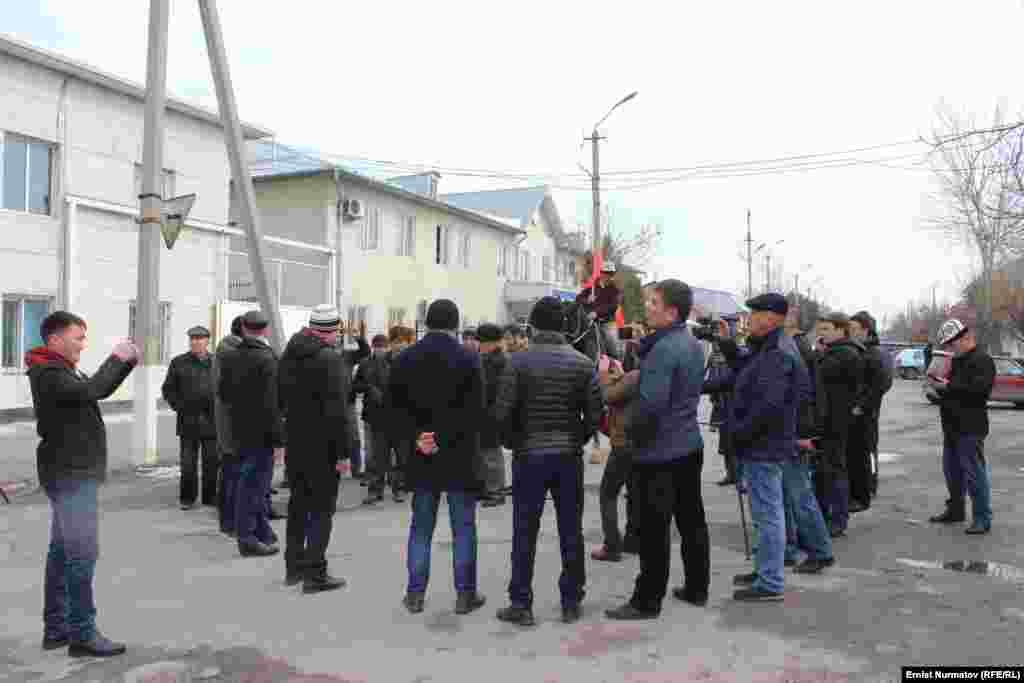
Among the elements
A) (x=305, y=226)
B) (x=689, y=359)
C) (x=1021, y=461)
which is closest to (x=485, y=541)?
(x=689, y=359)

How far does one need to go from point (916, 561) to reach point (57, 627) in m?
5.76

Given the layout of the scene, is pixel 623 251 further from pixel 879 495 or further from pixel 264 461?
pixel 264 461

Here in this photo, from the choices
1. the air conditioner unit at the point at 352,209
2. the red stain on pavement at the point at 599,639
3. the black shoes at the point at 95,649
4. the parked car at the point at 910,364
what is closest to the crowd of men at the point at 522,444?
the black shoes at the point at 95,649

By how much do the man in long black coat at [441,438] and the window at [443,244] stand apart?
26.1 meters

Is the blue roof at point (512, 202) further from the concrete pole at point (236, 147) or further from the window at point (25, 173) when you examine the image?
the concrete pole at point (236, 147)

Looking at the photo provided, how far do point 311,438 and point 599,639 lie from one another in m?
2.38

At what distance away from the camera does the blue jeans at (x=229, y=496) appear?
7.28m

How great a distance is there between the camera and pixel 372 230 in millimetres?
27812

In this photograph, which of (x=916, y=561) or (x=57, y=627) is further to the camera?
(x=916, y=561)

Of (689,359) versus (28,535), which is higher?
(689,359)

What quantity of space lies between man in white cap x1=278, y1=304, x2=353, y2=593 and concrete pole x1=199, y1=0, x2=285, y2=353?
5.40 meters

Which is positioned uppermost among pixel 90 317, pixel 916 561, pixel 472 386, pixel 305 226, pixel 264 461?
pixel 305 226

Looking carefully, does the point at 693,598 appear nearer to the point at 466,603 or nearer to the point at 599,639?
the point at 599,639

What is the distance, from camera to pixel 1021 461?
39.7 feet
